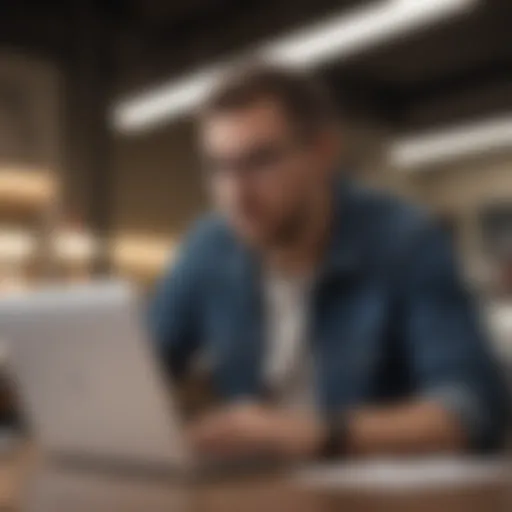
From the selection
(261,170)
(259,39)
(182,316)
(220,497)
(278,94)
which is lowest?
(220,497)

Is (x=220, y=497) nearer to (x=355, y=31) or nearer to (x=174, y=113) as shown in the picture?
(x=355, y=31)

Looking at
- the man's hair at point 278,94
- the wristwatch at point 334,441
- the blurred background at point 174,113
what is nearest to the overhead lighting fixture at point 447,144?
the blurred background at point 174,113

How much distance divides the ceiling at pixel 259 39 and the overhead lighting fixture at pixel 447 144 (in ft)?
0.30

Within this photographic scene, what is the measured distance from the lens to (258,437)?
3.47 ft

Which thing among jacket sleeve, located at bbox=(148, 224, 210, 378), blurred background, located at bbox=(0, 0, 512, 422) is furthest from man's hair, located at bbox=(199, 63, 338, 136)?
blurred background, located at bbox=(0, 0, 512, 422)

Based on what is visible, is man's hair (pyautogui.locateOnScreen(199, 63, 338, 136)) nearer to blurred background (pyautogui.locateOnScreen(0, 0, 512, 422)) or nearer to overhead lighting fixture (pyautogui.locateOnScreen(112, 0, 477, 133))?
overhead lighting fixture (pyautogui.locateOnScreen(112, 0, 477, 133))

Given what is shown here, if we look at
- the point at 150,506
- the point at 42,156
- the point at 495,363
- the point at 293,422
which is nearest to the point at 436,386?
the point at 495,363

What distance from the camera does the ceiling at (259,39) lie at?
4.59m

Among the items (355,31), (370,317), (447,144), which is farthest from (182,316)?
(447,144)

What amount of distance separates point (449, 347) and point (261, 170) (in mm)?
449

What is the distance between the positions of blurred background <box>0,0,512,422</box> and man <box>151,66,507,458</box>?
8.66 feet

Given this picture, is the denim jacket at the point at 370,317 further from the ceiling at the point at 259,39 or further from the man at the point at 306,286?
the ceiling at the point at 259,39

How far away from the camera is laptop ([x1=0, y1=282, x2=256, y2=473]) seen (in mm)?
910

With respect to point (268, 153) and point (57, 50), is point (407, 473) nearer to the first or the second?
point (268, 153)
